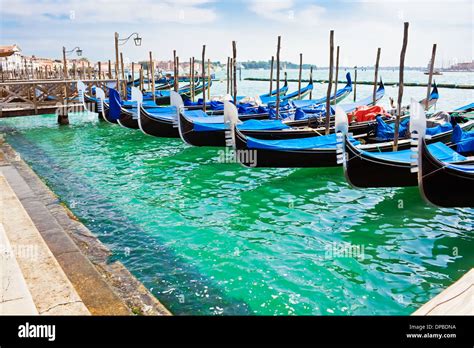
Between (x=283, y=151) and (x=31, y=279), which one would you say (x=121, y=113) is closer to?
(x=283, y=151)

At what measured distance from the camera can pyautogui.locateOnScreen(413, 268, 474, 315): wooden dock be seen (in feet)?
A: 6.24

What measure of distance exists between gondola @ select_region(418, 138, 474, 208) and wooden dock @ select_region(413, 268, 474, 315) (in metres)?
2.51

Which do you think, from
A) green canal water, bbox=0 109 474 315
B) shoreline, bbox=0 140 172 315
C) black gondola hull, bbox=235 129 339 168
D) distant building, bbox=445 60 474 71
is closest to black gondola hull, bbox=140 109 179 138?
green canal water, bbox=0 109 474 315

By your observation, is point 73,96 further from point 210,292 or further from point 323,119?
point 210,292

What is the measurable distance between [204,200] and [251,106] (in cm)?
596

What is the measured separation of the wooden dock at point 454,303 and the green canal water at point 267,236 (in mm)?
1181

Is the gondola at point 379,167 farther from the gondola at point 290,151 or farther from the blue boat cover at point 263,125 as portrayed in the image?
the blue boat cover at point 263,125

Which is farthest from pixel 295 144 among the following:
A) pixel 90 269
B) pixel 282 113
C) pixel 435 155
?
pixel 90 269

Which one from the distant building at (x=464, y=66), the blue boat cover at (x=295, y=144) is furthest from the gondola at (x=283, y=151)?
the distant building at (x=464, y=66)

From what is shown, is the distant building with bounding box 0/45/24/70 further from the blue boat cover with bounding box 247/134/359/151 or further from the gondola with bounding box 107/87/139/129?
the blue boat cover with bounding box 247/134/359/151
